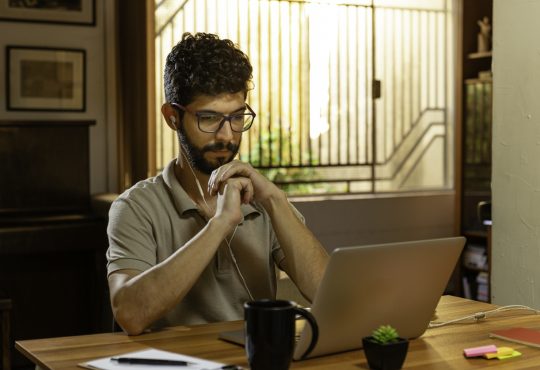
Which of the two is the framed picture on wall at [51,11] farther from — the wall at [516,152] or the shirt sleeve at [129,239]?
the shirt sleeve at [129,239]

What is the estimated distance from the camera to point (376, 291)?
1597 millimetres

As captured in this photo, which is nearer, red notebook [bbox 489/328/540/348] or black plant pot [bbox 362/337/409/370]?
black plant pot [bbox 362/337/409/370]

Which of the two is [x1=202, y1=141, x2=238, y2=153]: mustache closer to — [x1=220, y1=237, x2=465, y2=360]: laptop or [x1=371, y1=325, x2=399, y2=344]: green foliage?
[x1=220, y1=237, x2=465, y2=360]: laptop

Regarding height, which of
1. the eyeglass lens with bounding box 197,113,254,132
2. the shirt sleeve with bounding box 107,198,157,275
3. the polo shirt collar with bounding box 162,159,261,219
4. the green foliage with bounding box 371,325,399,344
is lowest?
the green foliage with bounding box 371,325,399,344

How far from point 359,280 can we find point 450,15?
5.20 metres

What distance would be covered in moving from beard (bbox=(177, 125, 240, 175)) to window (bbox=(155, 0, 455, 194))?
309 cm

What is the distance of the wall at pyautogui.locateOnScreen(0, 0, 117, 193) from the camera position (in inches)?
189

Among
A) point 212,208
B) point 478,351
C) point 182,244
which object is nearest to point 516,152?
point 212,208

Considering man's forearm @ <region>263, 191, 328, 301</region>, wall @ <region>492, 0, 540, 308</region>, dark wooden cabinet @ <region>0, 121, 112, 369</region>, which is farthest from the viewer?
dark wooden cabinet @ <region>0, 121, 112, 369</region>

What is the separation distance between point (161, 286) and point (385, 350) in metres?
0.57

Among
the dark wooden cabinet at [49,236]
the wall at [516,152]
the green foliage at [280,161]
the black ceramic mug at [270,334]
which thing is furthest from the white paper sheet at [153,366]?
the green foliage at [280,161]

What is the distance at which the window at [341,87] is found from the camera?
5527mm

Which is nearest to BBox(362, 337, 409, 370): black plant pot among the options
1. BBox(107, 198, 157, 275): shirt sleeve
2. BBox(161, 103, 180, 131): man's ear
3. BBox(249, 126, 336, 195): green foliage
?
BBox(107, 198, 157, 275): shirt sleeve

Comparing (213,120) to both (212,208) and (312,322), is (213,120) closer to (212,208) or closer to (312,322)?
(212,208)
